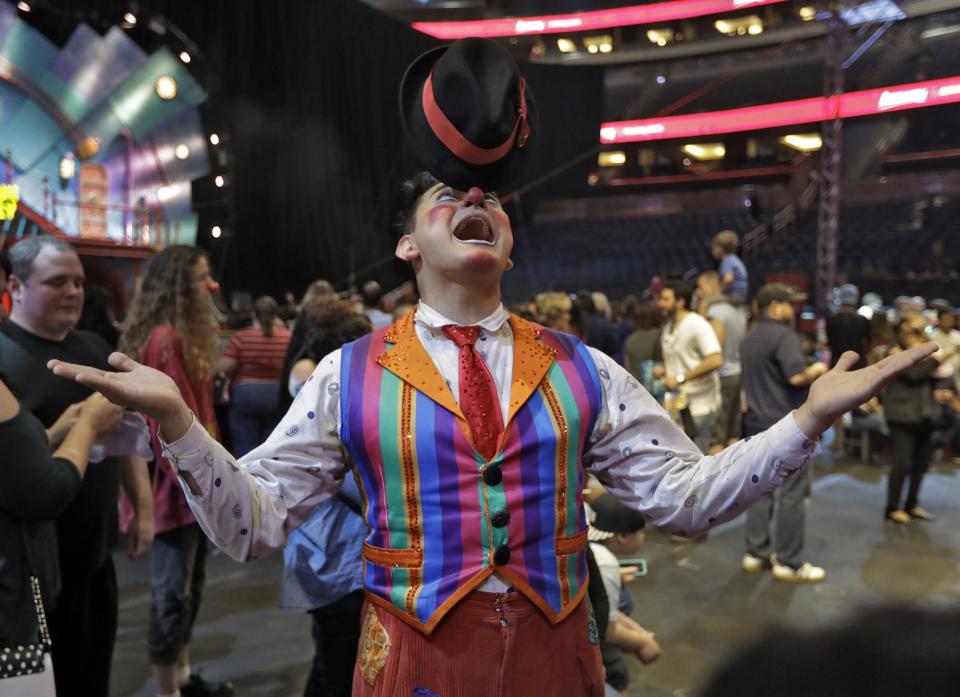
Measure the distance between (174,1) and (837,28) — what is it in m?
8.55

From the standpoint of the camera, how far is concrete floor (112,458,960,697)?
3182 mm

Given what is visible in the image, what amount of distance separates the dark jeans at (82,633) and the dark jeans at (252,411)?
170 centimetres

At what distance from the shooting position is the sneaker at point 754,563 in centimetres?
439

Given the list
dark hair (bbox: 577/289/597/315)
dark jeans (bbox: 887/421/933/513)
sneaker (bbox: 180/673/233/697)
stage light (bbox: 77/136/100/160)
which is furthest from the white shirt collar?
stage light (bbox: 77/136/100/160)

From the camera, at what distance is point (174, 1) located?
30.2 feet

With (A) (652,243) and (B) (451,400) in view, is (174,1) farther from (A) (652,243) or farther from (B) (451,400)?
(A) (652,243)

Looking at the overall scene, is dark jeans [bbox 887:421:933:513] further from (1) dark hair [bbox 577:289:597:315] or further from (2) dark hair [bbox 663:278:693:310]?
(1) dark hair [bbox 577:289:597:315]

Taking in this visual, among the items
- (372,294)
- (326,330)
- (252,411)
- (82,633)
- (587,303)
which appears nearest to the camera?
(82,633)

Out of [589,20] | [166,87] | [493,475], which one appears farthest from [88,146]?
[589,20]

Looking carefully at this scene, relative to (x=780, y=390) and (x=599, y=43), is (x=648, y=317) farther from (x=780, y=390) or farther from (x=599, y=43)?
(x=599, y=43)

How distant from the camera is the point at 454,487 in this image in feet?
4.34

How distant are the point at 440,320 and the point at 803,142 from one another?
68.4ft

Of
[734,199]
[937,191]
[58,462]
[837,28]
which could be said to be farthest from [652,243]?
Answer: [58,462]

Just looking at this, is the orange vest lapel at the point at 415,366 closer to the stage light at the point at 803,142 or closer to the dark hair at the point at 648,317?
Answer: the dark hair at the point at 648,317
